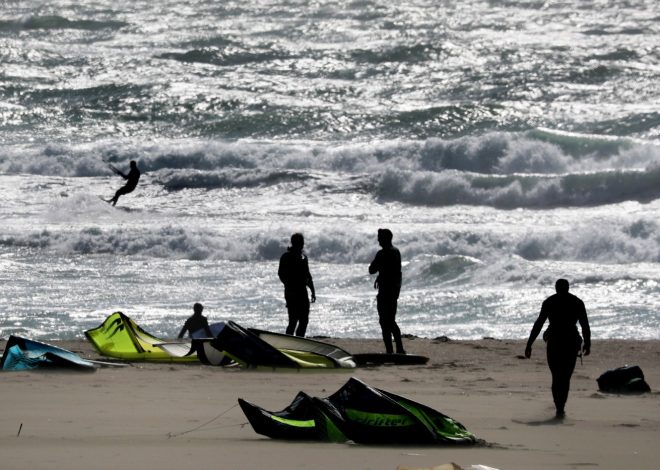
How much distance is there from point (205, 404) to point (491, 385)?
240 cm

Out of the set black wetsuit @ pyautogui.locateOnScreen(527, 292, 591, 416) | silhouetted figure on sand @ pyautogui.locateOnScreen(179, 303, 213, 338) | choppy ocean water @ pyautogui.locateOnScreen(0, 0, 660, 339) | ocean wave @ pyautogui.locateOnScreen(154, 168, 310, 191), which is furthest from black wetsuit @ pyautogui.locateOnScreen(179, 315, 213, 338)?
ocean wave @ pyautogui.locateOnScreen(154, 168, 310, 191)

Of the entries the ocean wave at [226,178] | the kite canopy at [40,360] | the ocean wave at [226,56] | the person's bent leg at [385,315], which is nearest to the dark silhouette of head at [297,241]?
the person's bent leg at [385,315]

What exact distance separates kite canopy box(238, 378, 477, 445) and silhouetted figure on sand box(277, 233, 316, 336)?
444 centimetres

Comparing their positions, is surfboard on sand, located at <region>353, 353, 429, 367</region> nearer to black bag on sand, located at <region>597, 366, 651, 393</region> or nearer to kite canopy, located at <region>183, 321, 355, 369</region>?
kite canopy, located at <region>183, 321, 355, 369</region>

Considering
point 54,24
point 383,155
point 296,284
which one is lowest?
point 296,284

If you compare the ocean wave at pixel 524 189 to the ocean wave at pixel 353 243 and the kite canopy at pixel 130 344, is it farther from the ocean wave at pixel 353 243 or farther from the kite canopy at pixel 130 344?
the kite canopy at pixel 130 344

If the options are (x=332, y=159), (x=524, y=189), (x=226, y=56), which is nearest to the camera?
(x=524, y=189)

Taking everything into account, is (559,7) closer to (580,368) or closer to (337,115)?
(337,115)

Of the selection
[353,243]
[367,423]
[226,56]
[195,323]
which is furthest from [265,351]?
[226,56]

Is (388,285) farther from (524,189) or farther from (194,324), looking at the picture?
(524,189)

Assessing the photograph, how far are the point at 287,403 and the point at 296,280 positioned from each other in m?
3.03

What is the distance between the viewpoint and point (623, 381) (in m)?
10.0

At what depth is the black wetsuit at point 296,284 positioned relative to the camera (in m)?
12.1

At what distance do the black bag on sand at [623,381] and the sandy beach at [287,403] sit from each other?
9 cm
